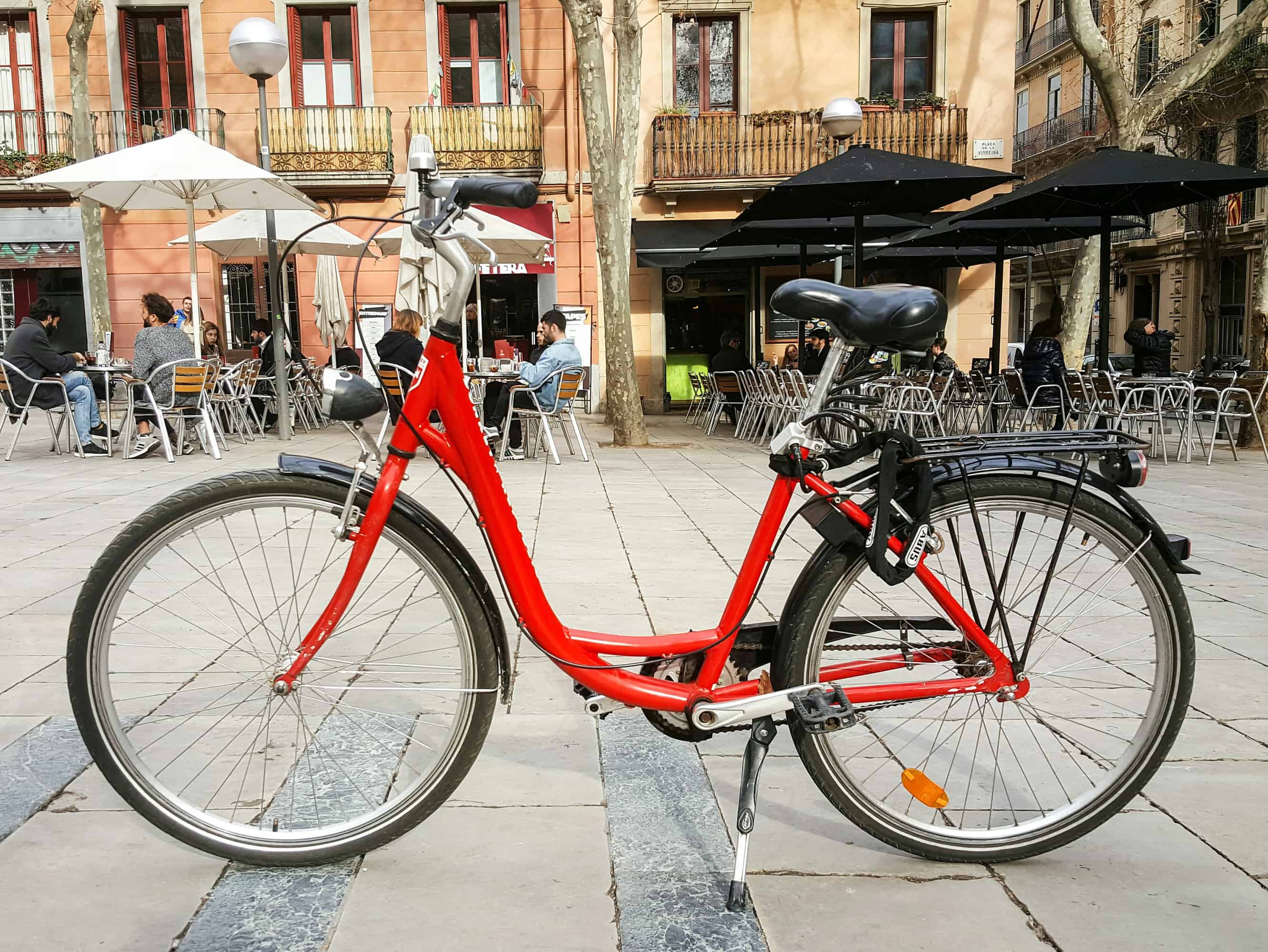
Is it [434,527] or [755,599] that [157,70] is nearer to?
[434,527]

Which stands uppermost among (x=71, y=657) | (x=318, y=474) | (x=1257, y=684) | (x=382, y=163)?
(x=382, y=163)

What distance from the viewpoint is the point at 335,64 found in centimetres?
1978

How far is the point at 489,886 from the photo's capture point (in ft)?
7.30

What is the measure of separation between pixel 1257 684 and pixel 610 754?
214cm

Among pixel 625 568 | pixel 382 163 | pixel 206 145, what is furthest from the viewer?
pixel 382 163

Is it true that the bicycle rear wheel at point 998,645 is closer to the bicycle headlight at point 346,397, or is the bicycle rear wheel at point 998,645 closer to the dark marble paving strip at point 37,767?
the bicycle headlight at point 346,397

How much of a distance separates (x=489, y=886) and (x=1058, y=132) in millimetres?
41756

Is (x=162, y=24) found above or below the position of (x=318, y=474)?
above

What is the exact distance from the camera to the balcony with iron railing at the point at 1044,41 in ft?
132

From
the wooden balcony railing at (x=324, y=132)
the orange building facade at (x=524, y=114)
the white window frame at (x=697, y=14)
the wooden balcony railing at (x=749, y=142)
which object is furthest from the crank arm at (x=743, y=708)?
the wooden balcony railing at (x=324, y=132)

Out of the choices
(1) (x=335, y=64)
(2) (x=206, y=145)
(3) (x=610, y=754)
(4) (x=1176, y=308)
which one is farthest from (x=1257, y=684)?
(4) (x=1176, y=308)

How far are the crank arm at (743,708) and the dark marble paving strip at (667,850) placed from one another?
31 centimetres

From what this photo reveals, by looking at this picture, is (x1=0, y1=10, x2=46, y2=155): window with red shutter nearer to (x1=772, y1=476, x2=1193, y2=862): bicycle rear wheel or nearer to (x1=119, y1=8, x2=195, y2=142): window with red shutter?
(x1=119, y1=8, x2=195, y2=142): window with red shutter

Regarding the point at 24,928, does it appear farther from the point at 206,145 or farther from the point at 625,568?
the point at 206,145
